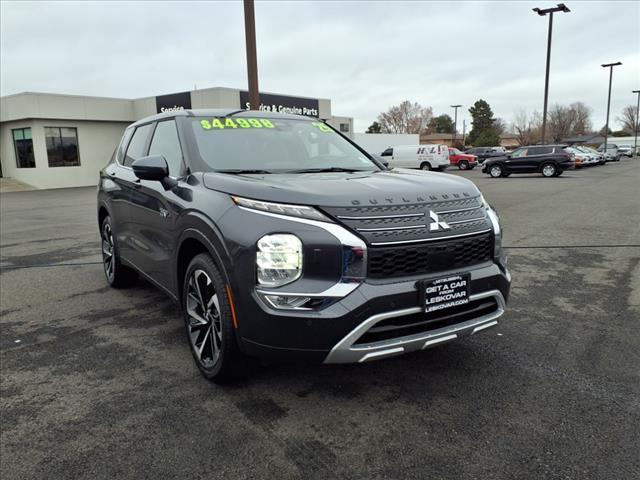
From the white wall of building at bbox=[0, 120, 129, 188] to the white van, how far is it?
18051 millimetres

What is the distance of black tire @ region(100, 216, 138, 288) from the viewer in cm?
549

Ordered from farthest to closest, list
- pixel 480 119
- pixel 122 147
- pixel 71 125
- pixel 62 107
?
pixel 480 119 → pixel 71 125 → pixel 62 107 → pixel 122 147

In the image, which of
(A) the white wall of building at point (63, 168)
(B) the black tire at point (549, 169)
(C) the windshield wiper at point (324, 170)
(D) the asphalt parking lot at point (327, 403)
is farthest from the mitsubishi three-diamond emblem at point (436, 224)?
(A) the white wall of building at point (63, 168)

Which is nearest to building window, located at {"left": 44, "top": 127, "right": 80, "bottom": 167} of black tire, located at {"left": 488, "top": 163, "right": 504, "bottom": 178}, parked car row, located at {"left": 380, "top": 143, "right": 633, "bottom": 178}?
parked car row, located at {"left": 380, "top": 143, "right": 633, "bottom": 178}

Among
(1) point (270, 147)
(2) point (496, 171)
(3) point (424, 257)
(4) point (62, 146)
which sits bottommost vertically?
(2) point (496, 171)

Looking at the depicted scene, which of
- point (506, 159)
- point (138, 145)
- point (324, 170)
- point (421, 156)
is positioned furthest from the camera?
point (421, 156)

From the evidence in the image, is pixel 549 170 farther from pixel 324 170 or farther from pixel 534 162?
pixel 324 170

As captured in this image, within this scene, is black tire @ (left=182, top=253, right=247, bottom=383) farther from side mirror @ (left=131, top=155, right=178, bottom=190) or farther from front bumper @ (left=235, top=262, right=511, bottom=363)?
side mirror @ (left=131, top=155, right=178, bottom=190)

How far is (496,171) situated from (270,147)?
26377mm

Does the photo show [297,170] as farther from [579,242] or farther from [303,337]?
[579,242]

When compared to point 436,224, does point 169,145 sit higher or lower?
higher

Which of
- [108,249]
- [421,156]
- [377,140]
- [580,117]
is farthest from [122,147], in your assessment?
[580,117]

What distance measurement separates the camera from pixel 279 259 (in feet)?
8.89

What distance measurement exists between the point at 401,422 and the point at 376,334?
546 mm
